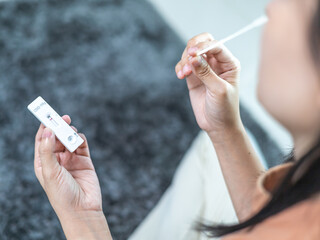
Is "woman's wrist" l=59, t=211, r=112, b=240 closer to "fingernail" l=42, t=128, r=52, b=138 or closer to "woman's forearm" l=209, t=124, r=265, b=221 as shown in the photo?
"fingernail" l=42, t=128, r=52, b=138

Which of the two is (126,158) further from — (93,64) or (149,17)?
(149,17)

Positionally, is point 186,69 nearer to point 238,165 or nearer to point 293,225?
point 238,165

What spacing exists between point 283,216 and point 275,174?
13 centimetres

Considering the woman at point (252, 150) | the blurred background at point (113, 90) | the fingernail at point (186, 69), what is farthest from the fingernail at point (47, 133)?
the blurred background at point (113, 90)

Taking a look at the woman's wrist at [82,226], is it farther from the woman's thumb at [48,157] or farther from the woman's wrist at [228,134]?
the woman's wrist at [228,134]

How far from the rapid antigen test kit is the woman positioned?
0.04 m

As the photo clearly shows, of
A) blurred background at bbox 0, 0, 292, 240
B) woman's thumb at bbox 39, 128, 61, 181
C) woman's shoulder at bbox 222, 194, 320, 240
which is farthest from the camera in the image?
blurred background at bbox 0, 0, 292, 240

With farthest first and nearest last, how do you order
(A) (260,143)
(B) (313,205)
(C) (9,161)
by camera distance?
(A) (260,143)
(C) (9,161)
(B) (313,205)

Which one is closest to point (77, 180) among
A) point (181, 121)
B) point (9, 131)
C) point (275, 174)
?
point (275, 174)

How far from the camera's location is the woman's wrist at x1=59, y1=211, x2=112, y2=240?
2.33 feet

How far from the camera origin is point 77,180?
0.78 meters

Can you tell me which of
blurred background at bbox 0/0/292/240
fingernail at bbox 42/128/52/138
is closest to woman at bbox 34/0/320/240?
fingernail at bbox 42/128/52/138

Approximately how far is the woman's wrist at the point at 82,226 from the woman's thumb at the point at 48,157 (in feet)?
0.31

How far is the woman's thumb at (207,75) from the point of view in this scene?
0.71m
